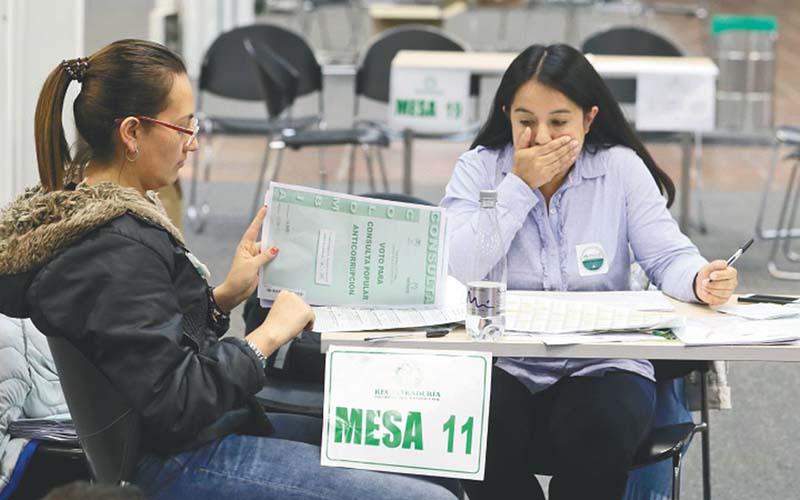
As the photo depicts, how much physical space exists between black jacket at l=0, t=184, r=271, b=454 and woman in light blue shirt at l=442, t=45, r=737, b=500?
2.59ft

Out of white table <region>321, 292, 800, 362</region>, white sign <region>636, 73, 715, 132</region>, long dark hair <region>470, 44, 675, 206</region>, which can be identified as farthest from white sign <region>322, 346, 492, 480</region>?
white sign <region>636, 73, 715, 132</region>

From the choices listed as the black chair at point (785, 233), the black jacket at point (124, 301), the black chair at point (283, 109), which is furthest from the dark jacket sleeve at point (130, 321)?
the black chair at point (785, 233)

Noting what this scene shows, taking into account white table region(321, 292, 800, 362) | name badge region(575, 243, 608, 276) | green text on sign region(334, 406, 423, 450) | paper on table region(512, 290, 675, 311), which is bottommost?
green text on sign region(334, 406, 423, 450)

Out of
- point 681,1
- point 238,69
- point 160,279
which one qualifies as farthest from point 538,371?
point 681,1

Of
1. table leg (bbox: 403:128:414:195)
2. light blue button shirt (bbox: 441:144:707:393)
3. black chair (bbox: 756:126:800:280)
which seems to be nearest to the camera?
light blue button shirt (bbox: 441:144:707:393)

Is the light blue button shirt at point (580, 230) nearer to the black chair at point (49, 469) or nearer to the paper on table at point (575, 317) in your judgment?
the paper on table at point (575, 317)

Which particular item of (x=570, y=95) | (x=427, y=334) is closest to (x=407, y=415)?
(x=427, y=334)

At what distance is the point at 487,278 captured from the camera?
294cm

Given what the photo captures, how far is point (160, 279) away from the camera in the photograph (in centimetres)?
213

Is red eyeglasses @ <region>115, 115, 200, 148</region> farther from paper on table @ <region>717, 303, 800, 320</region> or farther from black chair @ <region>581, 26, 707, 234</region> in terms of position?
black chair @ <region>581, 26, 707, 234</region>

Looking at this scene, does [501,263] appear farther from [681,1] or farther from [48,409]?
[681,1]

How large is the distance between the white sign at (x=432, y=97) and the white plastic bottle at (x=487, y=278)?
3.32m

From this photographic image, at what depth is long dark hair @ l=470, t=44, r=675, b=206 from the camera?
9.76ft

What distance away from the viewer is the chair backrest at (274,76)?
6479mm
